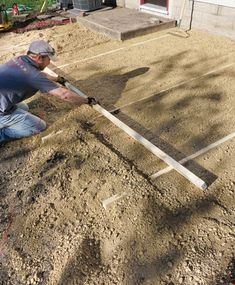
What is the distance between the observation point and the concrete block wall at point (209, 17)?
7301 millimetres

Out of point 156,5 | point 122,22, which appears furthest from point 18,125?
point 156,5

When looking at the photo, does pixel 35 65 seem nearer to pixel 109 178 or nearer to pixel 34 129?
pixel 34 129

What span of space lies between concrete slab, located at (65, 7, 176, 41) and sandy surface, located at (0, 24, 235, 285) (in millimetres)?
2148

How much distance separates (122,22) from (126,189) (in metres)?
6.40

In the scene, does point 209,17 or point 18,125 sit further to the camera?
point 209,17

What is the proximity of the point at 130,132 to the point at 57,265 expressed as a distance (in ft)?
6.86

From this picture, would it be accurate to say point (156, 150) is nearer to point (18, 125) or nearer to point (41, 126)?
point (41, 126)

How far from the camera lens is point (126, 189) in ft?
12.2

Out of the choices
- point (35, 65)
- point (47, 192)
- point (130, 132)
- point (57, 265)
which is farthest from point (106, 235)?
point (35, 65)

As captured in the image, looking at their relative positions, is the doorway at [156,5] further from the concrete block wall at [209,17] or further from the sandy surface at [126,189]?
the sandy surface at [126,189]

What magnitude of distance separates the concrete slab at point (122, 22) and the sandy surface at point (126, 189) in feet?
7.05

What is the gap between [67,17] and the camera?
33.6 feet

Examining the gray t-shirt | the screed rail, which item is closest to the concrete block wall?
the screed rail

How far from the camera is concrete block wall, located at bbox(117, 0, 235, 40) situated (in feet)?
24.0
